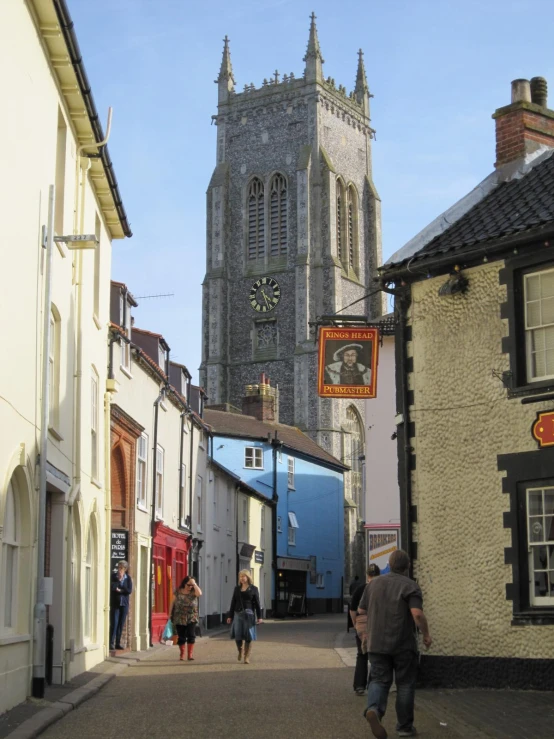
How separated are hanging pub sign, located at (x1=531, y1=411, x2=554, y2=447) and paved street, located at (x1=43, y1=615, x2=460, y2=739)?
382cm

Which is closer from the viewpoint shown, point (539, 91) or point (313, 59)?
point (539, 91)

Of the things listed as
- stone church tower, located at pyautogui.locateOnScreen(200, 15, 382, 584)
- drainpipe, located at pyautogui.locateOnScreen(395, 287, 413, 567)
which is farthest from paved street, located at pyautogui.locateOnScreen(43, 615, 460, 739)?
stone church tower, located at pyautogui.locateOnScreen(200, 15, 382, 584)

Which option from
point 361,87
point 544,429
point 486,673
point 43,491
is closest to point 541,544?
point 544,429

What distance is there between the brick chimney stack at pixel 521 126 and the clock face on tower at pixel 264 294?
6543 cm

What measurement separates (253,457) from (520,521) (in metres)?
40.7

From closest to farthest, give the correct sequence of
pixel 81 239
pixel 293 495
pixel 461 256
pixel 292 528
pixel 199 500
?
pixel 81 239
pixel 461 256
pixel 199 500
pixel 292 528
pixel 293 495

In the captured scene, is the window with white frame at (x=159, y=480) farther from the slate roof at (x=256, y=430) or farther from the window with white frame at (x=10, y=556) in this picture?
the slate roof at (x=256, y=430)

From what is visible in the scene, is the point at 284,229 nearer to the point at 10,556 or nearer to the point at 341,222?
the point at 341,222

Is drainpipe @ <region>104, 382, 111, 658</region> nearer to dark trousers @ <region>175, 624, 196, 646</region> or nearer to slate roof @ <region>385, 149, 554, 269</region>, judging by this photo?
dark trousers @ <region>175, 624, 196, 646</region>

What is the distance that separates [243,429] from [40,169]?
44.0 meters

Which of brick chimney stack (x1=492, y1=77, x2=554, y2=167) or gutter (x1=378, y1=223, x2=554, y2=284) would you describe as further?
brick chimney stack (x1=492, y1=77, x2=554, y2=167)

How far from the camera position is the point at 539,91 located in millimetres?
20984

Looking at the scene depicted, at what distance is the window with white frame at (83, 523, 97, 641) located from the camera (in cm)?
1905

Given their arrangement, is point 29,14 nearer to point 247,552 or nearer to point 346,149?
point 247,552
